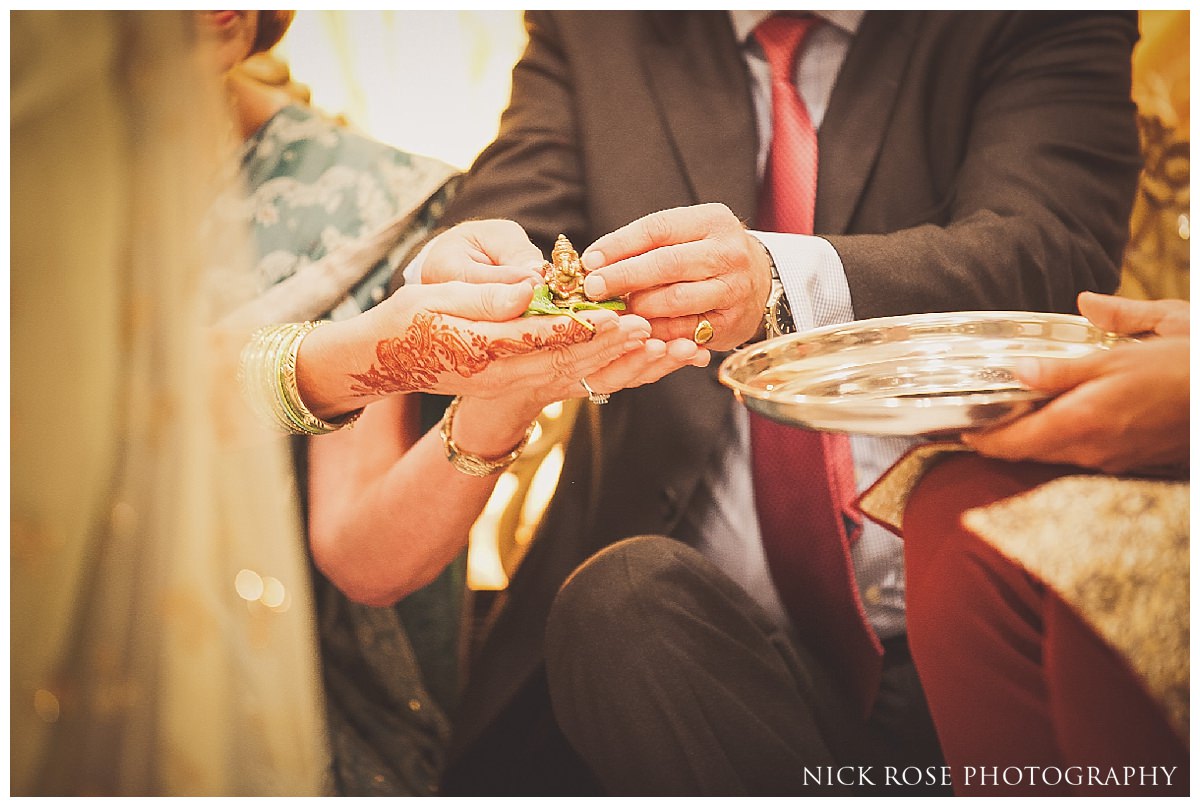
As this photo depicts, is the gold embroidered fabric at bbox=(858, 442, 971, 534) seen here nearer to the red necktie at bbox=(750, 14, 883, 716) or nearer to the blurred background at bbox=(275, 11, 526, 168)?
the red necktie at bbox=(750, 14, 883, 716)

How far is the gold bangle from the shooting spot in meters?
0.89

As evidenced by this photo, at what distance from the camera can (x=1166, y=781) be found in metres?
0.86

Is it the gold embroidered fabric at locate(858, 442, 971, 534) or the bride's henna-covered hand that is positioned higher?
the bride's henna-covered hand

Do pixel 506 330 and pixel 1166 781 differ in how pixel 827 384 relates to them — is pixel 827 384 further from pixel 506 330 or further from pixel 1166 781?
pixel 1166 781

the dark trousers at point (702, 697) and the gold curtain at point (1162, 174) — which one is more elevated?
the gold curtain at point (1162, 174)

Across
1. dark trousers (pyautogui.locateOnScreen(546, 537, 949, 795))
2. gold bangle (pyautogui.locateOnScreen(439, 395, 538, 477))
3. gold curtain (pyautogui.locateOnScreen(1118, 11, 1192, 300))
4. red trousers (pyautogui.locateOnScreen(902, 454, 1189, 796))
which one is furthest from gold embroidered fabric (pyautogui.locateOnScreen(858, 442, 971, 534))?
gold bangle (pyautogui.locateOnScreen(439, 395, 538, 477))

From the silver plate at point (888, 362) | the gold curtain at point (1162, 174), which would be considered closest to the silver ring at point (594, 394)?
the silver plate at point (888, 362)

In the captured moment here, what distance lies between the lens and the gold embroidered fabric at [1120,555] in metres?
0.81

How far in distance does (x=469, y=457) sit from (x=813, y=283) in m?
0.36

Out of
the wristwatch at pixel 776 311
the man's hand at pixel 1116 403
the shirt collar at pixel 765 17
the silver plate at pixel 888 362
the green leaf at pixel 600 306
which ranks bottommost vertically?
the man's hand at pixel 1116 403

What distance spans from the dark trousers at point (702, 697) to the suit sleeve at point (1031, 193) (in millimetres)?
312

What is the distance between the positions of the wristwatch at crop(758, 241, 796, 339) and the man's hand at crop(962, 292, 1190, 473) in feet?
0.62

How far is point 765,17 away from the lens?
0.94m

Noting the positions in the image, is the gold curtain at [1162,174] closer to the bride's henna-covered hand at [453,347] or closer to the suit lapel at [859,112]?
the suit lapel at [859,112]
